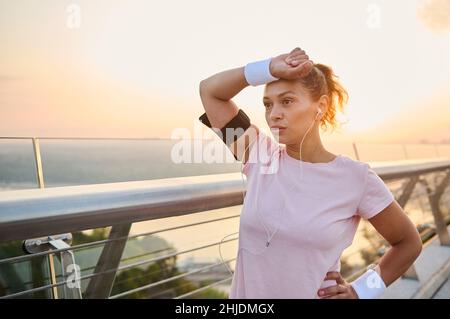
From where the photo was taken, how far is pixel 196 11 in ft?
11.1

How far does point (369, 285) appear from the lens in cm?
146

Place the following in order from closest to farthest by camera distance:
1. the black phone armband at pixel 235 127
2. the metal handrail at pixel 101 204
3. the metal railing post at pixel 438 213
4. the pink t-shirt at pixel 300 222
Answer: the metal handrail at pixel 101 204 → the pink t-shirt at pixel 300 222 → the black phone armband at pixel 235 127 → the metal railing post at pixel 438 213

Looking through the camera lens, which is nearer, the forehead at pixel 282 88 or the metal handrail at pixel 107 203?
the metal handrail at pixel 107 203

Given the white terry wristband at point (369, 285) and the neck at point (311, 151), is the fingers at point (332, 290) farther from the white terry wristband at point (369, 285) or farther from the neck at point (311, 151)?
the neck at point (311, 151)

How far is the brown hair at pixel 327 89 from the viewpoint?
148cm

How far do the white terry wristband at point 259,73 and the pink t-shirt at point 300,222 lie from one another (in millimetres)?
254

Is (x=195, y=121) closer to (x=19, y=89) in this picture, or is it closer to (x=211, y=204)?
(x=211, y=204)

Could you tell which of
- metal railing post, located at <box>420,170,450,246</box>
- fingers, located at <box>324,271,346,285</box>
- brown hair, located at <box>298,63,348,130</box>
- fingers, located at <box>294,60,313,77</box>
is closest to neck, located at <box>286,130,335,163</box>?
brown hair, located at <box>298,63,348,130</box>

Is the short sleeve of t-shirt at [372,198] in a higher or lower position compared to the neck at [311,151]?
lower

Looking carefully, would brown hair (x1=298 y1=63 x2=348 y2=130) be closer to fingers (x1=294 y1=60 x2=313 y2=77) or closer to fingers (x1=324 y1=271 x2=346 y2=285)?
fingers (x1=294 y1=60 x2=313 y2=77)

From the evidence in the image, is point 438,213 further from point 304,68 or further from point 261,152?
point 304,68

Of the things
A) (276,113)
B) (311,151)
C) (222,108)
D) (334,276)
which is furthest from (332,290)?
(222,108)

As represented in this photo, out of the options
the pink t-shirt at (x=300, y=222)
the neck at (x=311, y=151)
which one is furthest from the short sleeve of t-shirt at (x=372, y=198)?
the neck at (x=311, y=151)

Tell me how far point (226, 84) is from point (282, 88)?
18 centimetres
